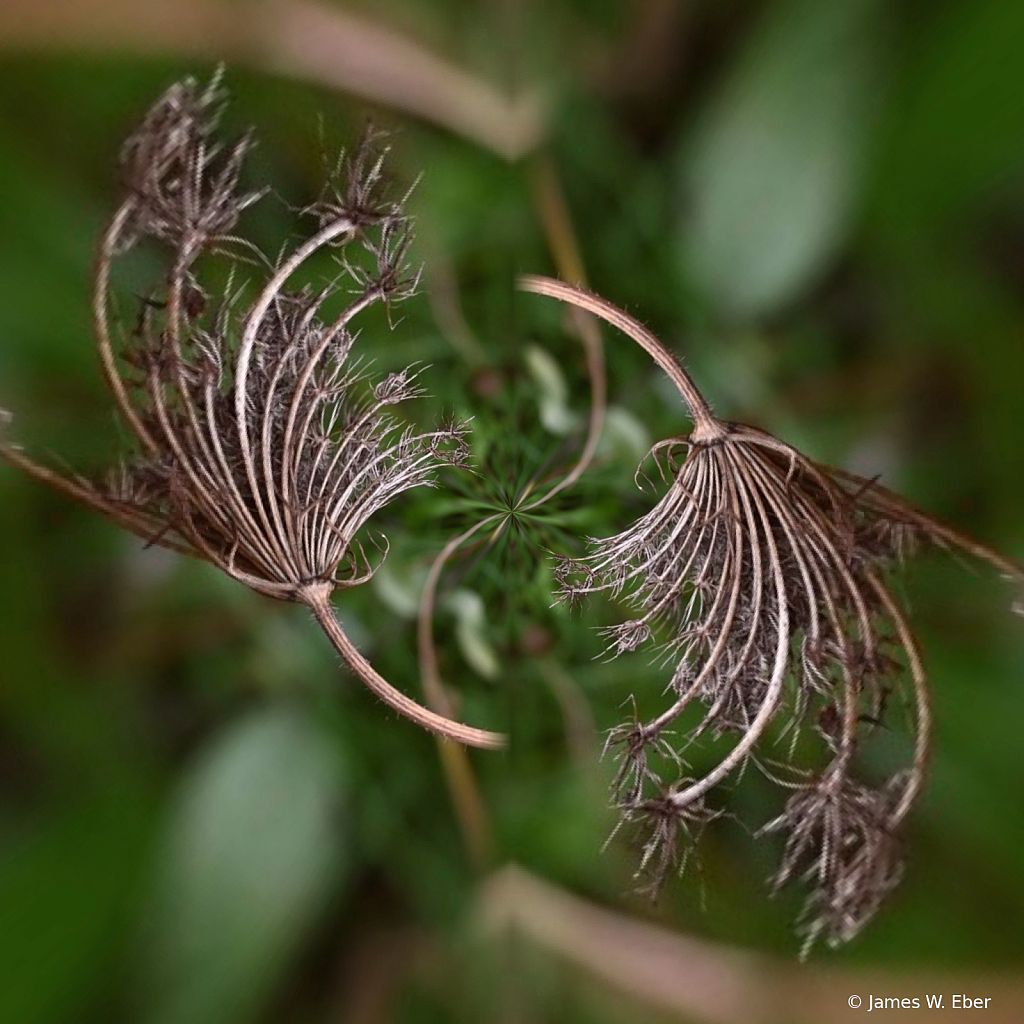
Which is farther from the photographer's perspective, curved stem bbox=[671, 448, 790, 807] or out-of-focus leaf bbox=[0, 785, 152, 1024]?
out-of-focus leaf bbox=[0, 785, 152, 1024]

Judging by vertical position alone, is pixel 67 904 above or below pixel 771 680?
below

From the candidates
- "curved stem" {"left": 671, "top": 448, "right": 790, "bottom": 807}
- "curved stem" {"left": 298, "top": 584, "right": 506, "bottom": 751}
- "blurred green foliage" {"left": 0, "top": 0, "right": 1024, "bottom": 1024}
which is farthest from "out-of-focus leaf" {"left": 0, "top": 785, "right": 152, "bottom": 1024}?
"curved stem" {"left": 671, "top": 448, "right": 790, "bottom": 807}

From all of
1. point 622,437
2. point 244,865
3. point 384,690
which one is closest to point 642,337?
point 622,437

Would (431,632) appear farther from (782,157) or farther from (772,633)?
(782,157)

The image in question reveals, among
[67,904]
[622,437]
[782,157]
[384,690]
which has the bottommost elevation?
[67,904]

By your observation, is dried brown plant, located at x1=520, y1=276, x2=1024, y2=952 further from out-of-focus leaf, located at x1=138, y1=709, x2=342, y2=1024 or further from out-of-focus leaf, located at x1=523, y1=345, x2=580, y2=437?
out-of-focus leaf, located at x1=138, y1=709, x2=342, y2=1024
